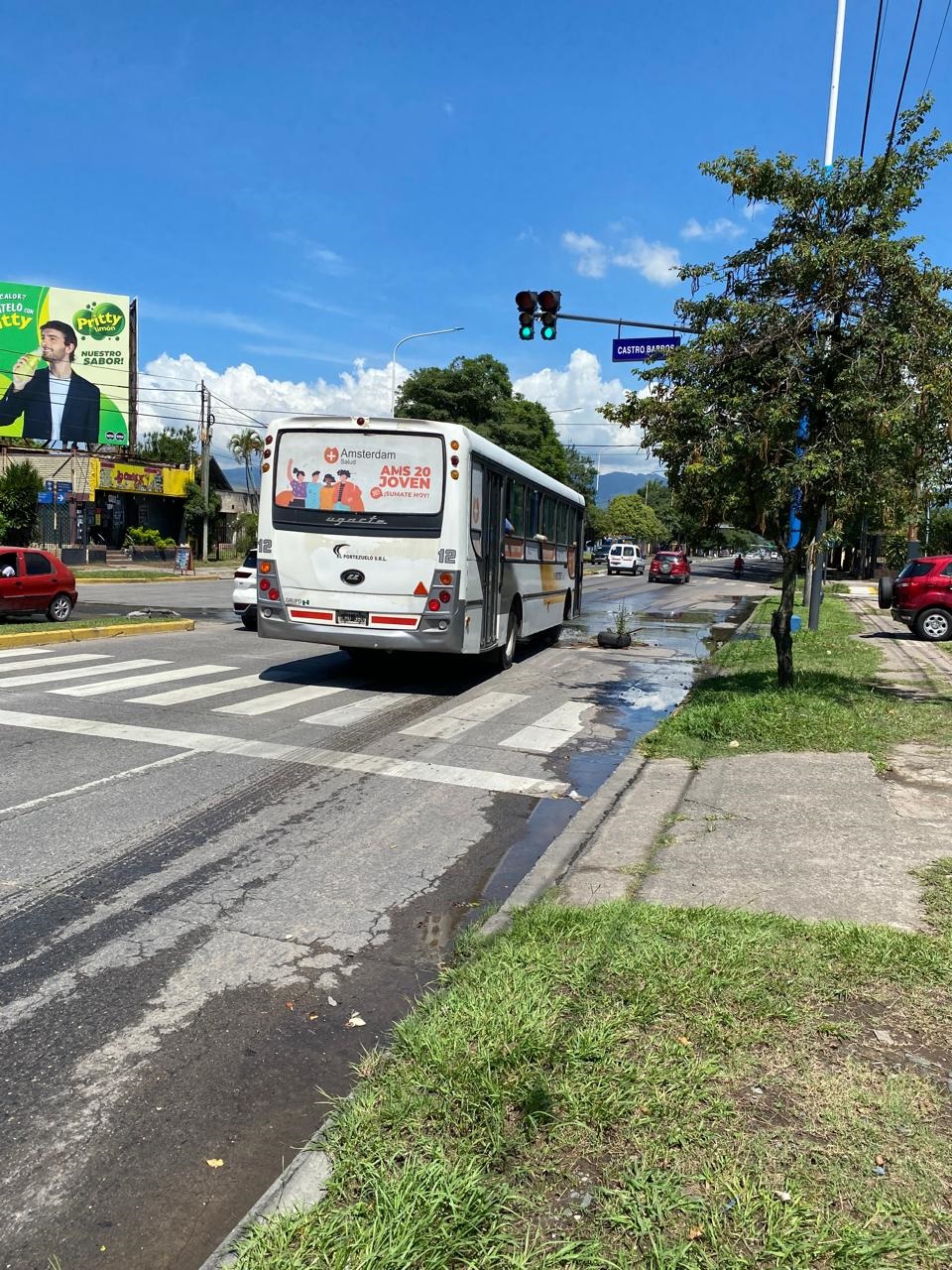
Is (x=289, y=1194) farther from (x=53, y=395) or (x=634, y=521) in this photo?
(x=634, y=521)

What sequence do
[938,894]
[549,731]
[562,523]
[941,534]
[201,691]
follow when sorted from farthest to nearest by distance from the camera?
[941,534] < [562,523] < [201,691] < [549,731] < [938,894]

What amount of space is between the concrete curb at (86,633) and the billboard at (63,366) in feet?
126

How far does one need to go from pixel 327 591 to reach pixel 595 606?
19828 mm

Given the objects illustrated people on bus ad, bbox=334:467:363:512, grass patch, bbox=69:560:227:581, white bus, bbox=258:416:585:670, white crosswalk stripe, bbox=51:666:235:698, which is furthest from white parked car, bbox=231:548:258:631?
grass patch, bbox=69:560:227:581

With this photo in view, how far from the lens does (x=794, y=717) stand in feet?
29.8

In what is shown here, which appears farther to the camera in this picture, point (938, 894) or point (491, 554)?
point (491, 554)

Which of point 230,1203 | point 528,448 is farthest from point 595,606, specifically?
point 528,448

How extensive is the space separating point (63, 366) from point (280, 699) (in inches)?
1882

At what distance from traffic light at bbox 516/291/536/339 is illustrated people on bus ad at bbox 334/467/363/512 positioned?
681 centimetres

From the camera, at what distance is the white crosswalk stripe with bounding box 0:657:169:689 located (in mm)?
10977

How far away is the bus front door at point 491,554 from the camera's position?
1201cm

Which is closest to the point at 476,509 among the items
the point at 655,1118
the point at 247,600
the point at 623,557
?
the point at 655,1118

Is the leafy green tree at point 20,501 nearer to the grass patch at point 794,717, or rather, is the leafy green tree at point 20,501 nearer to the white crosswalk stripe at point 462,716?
the white crosswalk stripe at point 462,716

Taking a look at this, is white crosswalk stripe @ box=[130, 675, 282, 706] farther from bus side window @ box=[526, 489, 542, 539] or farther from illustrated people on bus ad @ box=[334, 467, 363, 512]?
bus side window @ box=[526, 489, 542, 539]
